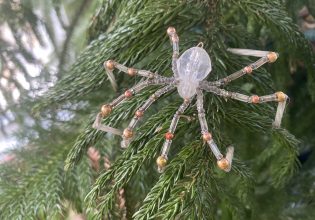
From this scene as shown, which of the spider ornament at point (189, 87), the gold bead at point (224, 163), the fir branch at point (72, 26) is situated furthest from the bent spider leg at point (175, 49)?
the fir branch at point (72, 26)

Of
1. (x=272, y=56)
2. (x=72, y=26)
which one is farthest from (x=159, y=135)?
(x=72, y=26)

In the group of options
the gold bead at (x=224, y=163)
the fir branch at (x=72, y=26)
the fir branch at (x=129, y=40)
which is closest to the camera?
the gold bead at (x=224, y=163)

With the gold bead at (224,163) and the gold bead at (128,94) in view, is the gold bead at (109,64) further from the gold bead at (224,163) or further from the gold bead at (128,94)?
the gold bead at (224,163)

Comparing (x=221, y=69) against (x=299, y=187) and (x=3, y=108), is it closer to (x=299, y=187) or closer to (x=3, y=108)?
(x=299, y=187)

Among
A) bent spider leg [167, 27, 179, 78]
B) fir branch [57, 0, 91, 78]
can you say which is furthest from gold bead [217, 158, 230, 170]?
fir branch [57, 0, 91, 78]

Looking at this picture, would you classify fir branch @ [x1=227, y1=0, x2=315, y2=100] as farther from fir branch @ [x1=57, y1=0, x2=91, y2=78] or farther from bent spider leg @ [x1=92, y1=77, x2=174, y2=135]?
fir branch @ [x1=57, y1=0, x2=91, y2=78]
